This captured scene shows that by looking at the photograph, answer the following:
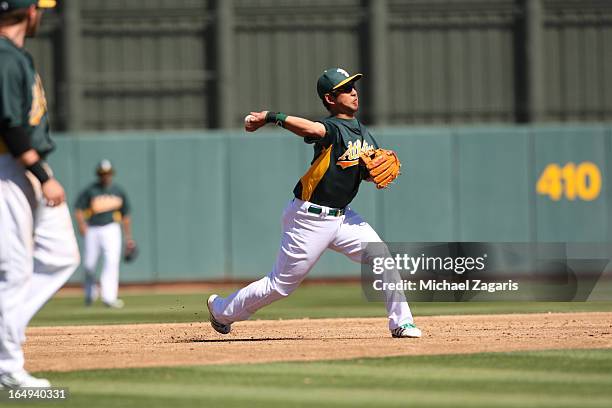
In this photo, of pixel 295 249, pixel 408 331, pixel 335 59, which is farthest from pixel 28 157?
pixel 335 59

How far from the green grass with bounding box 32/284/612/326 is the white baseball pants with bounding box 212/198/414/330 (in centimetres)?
380

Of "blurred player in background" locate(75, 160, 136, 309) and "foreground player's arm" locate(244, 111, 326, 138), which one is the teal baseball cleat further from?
"blurred player in background" locate(75, 160, 136, 309)

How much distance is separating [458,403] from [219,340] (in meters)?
3.80

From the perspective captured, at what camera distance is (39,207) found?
6770mm

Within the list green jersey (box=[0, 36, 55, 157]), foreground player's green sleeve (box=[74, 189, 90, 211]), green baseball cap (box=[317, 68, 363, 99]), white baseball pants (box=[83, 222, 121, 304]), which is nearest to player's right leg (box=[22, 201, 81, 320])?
green jersey (box=[0, 36, 55, 157])

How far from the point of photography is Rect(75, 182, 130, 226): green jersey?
55.4ft

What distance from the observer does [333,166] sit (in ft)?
29.3

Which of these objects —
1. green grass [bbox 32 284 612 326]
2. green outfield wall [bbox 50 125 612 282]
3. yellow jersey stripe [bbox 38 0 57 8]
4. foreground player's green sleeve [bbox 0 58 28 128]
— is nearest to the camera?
foreground player's green sleeve [bbox 0 58 28 128]

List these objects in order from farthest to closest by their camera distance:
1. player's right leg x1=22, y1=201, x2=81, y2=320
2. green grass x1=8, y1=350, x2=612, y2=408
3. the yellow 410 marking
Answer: the yellow 410 marking < player's right leg x1=22, y1=201, x2=81, y2=320 < green grass x1=8, y1=350, x2=612, y2=408

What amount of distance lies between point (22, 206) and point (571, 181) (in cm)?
1683

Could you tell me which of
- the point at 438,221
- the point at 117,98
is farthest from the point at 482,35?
the point at 117,98

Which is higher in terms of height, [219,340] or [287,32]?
[287,32]

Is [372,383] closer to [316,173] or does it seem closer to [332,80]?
[316,173]

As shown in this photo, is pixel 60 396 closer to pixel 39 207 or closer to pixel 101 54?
pixel 39 207
